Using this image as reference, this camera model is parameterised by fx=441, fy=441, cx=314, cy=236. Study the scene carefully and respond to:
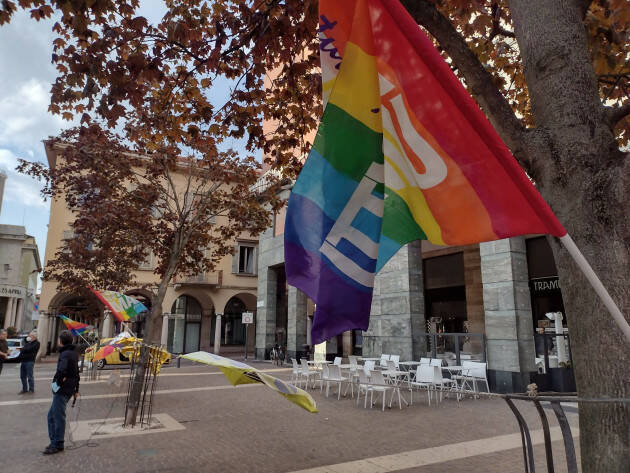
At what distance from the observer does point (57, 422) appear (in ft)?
22.4

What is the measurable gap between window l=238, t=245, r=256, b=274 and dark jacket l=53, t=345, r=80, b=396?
29.0 metres

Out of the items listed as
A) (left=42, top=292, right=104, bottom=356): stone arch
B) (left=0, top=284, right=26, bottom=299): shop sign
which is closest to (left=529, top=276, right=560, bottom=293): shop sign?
(left=42, top=292, right=104, bottom=356): stone arch

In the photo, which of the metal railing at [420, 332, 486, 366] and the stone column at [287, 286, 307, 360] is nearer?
the metal railing at [420, 332, 486, 366]

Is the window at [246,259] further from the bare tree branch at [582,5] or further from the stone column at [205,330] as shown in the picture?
the bare tree branch at [582,5]

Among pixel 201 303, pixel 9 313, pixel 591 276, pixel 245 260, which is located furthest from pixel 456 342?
pixel 9 313

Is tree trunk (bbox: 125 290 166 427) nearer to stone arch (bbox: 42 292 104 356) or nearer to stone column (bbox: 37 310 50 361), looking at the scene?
stone arch (bbox: 42 292 104 356)

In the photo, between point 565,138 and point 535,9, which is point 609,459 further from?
point 535,9

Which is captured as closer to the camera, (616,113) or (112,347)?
(616,113)

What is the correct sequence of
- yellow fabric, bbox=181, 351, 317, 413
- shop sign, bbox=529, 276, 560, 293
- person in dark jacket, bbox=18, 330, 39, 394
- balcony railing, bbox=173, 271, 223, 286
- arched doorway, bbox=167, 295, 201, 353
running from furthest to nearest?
arched doorway, bbox=167, 295, 201, 353 → balcony railing, bbox=173, 271, 223, 286 → shop sign, bbox=529, 276, 560, 293 → person in dark jacket, bbox=18, 330, 39, 394 → yellow fabric, bbox=181, 351, 317, 413

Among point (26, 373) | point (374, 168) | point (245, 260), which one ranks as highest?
point (245, 260)

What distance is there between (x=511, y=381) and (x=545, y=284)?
3905mm

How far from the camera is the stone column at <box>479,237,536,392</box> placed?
11.9m

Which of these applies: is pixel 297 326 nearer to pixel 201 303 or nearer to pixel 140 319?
pixel 201 303

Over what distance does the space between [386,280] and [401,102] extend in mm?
14315
